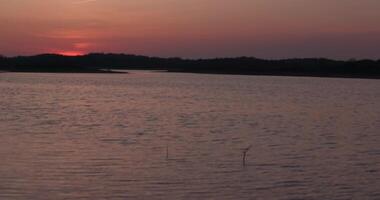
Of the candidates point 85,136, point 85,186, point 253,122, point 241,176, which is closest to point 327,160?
point 241,176

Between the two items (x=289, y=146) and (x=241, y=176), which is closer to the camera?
(x=241, y=176)

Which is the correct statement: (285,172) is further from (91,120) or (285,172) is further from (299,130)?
(91,120)

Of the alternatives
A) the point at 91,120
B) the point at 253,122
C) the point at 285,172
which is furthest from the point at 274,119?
the point at 285,172

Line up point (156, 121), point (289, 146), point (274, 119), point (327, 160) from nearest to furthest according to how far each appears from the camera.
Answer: point (327, 160) < point (289, 146) < point (156, 121) < point (274, 119)

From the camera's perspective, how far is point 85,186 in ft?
39.1

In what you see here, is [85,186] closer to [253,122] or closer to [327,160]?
[327,160]

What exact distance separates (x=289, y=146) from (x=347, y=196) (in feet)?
22.8

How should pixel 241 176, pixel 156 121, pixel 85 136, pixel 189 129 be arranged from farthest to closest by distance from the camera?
pixel 156 121 < pixel 189 129 < pixel 85 136 < pixel 241 176

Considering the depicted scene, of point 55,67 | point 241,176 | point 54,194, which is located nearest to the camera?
point 54,194

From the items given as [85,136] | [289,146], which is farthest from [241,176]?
[85,136]

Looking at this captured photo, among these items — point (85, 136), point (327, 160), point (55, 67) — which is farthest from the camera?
point (55, 67)

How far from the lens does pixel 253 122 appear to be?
26.8 meters

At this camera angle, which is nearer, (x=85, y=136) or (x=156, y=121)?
(x=85, y=136)

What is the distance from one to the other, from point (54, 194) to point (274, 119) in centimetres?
1847
